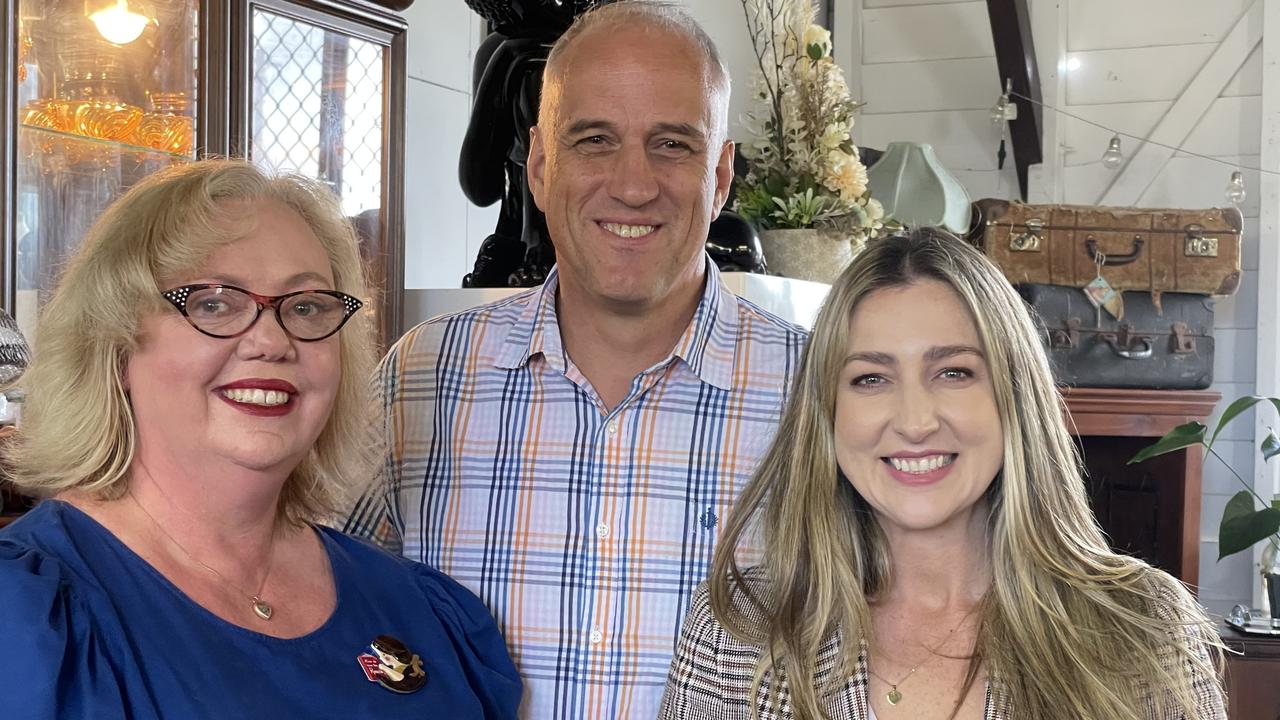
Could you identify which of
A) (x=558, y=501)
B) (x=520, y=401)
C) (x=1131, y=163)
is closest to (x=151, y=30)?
(x=520, y=401)

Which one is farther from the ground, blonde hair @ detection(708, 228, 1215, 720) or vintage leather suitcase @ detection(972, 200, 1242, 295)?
vintage leather suitcase @ detection(972, 200, 1242, 295)

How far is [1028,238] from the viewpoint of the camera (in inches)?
174

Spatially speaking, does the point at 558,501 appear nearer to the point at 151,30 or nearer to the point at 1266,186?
the point at 151,30

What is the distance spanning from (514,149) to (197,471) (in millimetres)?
1316

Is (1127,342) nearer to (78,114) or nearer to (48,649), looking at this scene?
(78,114)

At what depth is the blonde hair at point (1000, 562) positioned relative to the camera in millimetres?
1504

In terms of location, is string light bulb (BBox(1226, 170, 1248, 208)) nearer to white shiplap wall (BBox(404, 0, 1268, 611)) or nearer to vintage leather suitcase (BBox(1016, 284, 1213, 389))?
white shiplap wall (BBox(404, 0, 1268, 611))

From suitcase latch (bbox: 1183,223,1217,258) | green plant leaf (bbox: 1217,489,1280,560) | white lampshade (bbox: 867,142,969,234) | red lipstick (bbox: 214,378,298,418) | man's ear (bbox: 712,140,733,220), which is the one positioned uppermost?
white lampshade (bbox: 867,142,969,234)

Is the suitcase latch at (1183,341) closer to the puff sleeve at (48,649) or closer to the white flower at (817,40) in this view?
the white flower at (817,40)

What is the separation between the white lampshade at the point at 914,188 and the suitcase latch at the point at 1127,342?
3.44 ft

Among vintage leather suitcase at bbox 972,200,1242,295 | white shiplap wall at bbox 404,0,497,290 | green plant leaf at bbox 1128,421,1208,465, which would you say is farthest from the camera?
vintage leather suitcase at bbox 972,200,1242,295

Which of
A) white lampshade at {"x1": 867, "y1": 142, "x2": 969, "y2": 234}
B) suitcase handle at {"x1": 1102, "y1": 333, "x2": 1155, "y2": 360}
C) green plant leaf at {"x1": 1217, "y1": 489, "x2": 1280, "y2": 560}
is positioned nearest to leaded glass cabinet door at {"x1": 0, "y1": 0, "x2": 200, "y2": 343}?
white lampshade at {"x1": 867, "y1": 142, "x2": 969, "y2": 234}

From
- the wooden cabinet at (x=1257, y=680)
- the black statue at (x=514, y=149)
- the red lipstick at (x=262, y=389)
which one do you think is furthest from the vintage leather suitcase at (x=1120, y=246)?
the red lipstick at (x=262, y=389)

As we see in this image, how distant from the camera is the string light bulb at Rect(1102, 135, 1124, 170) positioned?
4969mm
